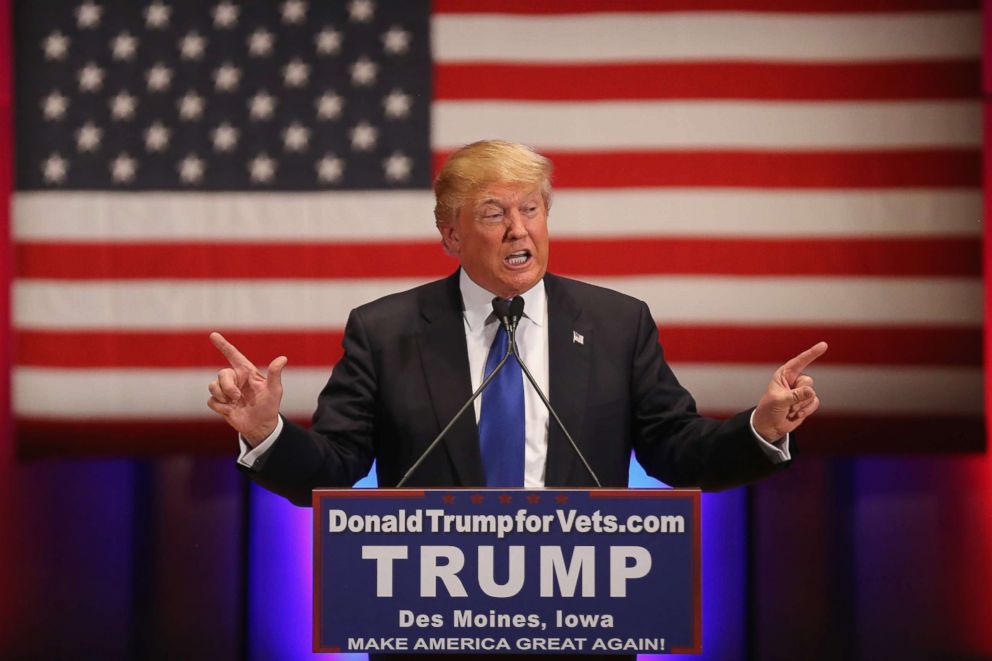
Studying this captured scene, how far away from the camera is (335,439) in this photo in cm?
181

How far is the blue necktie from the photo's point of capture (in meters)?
1.74

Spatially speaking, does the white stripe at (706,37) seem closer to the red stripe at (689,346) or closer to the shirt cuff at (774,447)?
the red stripe at (689,346)

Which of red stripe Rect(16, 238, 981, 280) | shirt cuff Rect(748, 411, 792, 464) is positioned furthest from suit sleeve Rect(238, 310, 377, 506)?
red stripe Rect(16, 238, 981, 280)

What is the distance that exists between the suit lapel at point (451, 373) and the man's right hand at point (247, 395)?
1.02 ft

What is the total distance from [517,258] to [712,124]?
1623 millimetres

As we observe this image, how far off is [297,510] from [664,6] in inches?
70.7

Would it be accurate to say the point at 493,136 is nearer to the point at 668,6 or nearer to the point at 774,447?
the point at 668,6

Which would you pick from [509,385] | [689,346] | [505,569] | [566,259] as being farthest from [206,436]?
[505,569]

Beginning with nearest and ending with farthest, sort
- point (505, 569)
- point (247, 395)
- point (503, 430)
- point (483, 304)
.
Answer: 1. point (505, 569)
2. point (247, 395)
3. point (503, 430)
4. point (483, 304)

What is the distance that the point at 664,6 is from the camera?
10.5ft

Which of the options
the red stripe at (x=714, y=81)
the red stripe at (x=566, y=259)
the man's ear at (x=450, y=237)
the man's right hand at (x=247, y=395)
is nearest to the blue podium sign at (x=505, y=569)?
the man's right hand at (x=247, y=395)

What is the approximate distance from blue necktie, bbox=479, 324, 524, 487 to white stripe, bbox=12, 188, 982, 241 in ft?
4.82

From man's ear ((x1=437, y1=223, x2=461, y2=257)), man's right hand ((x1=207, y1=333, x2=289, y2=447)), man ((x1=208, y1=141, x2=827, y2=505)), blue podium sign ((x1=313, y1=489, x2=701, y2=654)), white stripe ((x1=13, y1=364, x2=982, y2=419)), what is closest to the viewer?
blue podium sign ((x1=313, y1=489, x2=701, y2=654))

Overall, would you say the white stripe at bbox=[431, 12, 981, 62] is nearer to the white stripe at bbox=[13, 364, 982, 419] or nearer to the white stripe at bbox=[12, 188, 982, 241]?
the white stripe at bbox=[12, 188, 982, 241]
